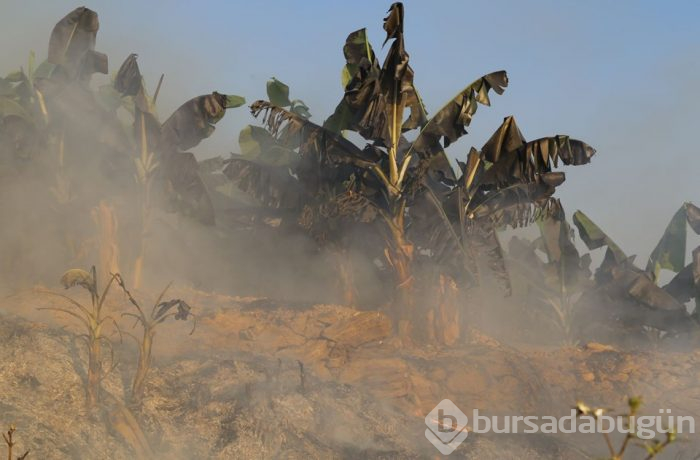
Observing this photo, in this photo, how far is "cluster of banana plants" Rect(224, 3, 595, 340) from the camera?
36.1ft

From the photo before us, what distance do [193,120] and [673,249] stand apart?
11.1 meters

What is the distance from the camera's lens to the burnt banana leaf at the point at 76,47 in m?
13.0

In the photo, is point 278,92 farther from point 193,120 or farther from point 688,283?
point 688,283

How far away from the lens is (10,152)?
492 inches

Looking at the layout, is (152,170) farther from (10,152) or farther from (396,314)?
(396,314)

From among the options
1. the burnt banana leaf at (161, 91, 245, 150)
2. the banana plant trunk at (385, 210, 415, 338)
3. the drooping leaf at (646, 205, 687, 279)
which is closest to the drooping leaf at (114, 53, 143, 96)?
the burnt banana leaf at (161, 91, 245, 150)

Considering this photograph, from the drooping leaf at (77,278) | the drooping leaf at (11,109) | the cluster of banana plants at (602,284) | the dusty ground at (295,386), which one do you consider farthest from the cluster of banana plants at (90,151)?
the cluster of banana plants at (602,284)

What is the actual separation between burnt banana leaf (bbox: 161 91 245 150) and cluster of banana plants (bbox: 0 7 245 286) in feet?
0.06

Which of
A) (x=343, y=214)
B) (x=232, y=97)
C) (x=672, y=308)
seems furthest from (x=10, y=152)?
(x=672, y=308)

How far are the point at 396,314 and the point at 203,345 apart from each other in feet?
10.8

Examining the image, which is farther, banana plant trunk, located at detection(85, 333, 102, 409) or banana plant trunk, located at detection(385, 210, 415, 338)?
banana plant trunk, located at detection(385, 210, 415, 338)

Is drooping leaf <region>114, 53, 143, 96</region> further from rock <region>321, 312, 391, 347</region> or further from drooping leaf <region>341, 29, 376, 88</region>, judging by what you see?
rock <region>321, 312, 391, 347</region>

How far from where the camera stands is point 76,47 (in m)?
13.2

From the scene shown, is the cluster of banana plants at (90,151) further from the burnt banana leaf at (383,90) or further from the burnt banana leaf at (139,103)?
the burnt banana leaf at (383,90)
